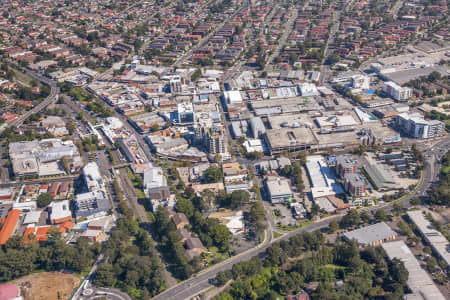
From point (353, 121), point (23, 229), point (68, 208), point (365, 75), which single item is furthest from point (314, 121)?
point (23, 229)

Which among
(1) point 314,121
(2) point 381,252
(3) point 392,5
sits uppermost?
(3) point 392,5

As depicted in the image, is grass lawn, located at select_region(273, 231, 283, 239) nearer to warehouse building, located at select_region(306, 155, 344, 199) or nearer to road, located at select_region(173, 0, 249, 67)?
warehouse building, located at select_region(306, 155, 344, 199)

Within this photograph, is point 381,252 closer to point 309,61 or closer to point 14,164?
point 14,164

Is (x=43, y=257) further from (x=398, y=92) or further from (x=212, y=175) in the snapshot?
(x=398, y=92)

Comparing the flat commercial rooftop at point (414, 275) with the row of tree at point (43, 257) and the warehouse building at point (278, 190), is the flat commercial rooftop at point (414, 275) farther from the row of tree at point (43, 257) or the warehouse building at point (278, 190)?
the row of tree at point (43, 257)

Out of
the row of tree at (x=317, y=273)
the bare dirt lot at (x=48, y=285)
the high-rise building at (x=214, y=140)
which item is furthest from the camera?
the high-rise building at (x=214, y=140)

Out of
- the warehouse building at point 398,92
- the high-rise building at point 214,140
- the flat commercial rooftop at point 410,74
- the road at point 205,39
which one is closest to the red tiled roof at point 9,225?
the high-rise building at point 214,140
